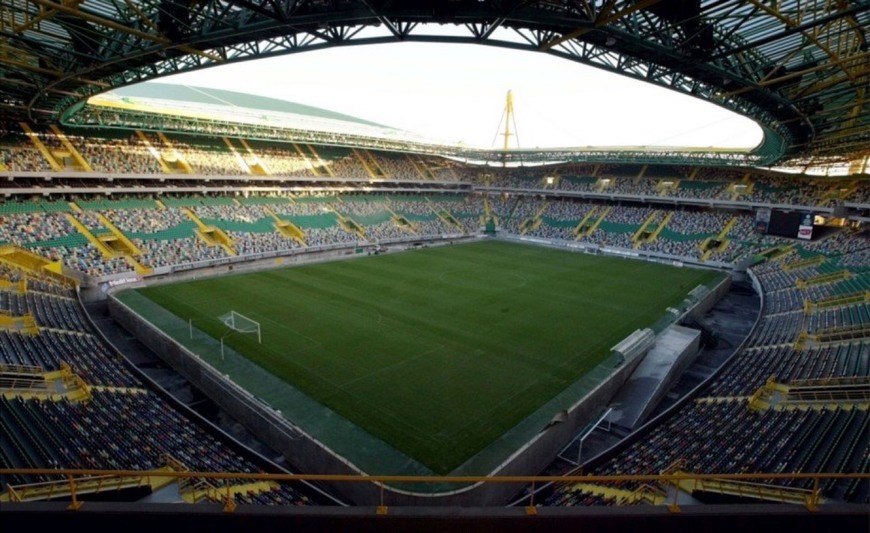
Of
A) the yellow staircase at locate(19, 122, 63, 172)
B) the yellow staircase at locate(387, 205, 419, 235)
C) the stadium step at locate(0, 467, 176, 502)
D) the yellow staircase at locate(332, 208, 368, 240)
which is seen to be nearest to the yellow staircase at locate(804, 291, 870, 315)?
the stadium step at locate(0, 467, 176, 502)

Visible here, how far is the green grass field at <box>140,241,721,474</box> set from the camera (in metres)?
15.5

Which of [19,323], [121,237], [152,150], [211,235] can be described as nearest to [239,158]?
[152,150]

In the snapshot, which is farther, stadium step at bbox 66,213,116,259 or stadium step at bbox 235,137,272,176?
stadium step at bbox 235,137,272,176

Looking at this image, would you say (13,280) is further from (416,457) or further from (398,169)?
(398,169)

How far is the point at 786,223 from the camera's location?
38.1 m

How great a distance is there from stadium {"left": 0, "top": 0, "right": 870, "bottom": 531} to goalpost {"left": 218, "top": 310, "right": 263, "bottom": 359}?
0.16 m

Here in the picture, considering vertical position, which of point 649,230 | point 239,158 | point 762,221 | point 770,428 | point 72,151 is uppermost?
point 239,158

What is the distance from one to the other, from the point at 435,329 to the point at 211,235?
24.0 m

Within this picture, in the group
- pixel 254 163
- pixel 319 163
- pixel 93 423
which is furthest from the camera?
pixel 319 163

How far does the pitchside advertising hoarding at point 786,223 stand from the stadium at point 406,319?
0.17 m

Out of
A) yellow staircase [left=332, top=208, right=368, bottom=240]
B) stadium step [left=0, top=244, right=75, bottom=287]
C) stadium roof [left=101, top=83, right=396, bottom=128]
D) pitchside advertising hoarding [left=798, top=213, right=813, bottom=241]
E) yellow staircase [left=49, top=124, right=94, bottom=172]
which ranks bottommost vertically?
stadium step [left=0, top=244, right=75, bottom=287]

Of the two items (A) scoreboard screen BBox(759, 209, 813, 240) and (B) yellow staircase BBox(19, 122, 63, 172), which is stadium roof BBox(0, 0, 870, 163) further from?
(A) scoreboard screen BBox(759, 209, 813, 240)

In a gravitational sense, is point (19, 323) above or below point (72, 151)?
below

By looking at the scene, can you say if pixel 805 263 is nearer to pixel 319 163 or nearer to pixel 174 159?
pixel 319 163
